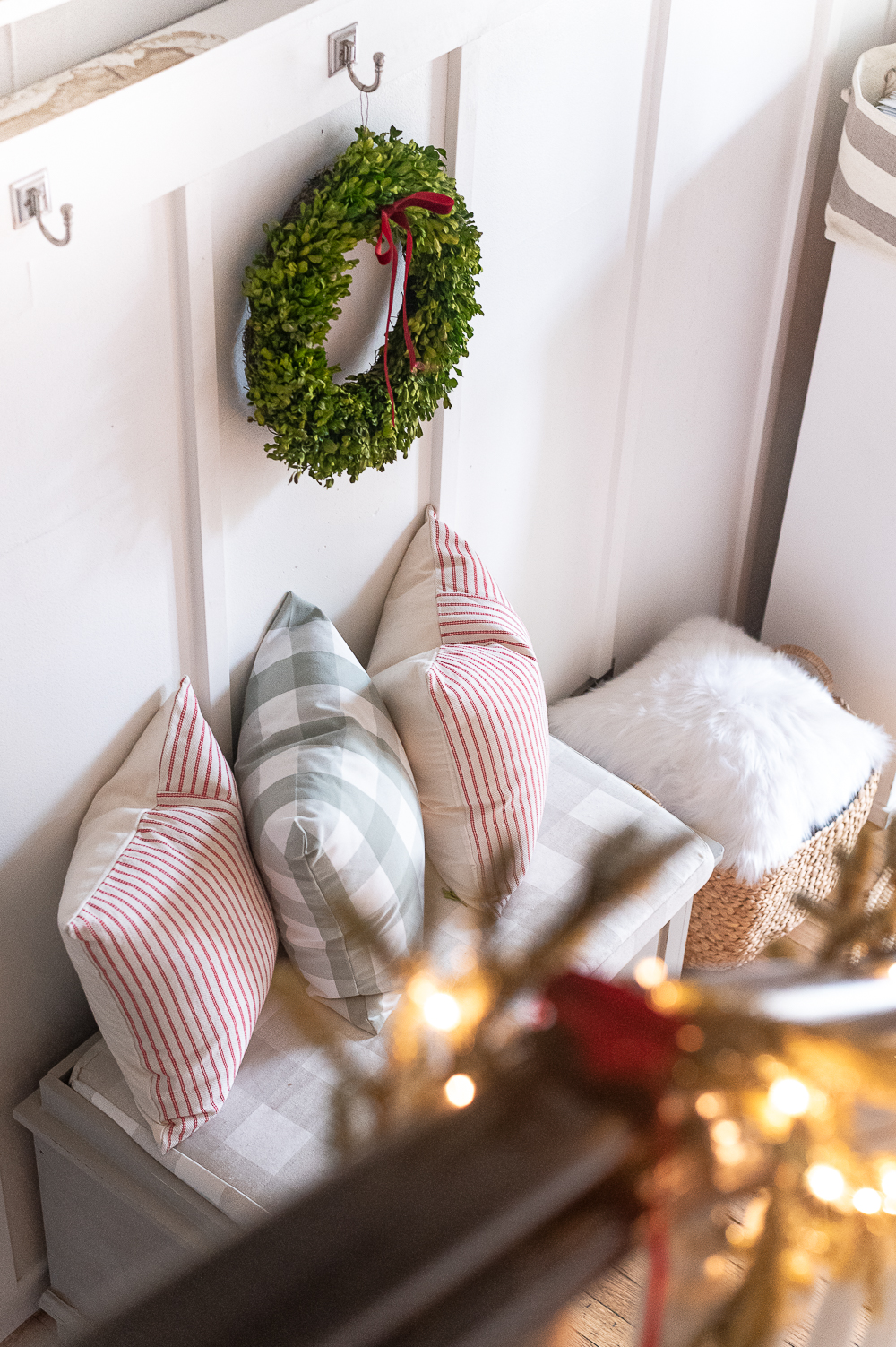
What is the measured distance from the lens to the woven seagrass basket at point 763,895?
5.67 feet

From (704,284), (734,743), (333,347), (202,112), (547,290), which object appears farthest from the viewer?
(704,284)

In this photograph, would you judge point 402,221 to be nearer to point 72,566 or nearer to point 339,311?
point 339,311

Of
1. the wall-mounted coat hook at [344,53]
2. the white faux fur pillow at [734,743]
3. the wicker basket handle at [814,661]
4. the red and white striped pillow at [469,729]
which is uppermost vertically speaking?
the wall-mounted coat hook at [344,53]

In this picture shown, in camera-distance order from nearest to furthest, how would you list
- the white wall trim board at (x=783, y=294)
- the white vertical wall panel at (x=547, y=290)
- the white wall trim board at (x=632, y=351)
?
the white vertical wall panel at (x=547, y=290)
the white wall trim board at (x=632, y=351)
the white wall trim board at (x=783, y=294)

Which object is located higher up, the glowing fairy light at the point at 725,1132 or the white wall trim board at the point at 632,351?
the glowing fairy light at the point at 725,1132

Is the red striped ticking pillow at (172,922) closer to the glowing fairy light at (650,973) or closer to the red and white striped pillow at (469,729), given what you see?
the red and white striped pillow at (469,729)

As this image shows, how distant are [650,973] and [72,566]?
3.32ft

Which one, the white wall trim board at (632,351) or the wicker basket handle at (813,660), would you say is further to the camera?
the wicker basket handle at (813,660)

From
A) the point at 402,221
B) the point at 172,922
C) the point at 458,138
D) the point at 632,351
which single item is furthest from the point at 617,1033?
the point at 632,351

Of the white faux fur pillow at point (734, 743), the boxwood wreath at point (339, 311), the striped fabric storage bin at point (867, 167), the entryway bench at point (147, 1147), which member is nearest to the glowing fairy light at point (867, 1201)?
the entryway bench at point (147, 1147)

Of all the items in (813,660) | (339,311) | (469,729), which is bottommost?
(813,660)

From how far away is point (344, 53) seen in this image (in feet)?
3.88

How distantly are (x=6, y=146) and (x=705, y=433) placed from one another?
4.86ft

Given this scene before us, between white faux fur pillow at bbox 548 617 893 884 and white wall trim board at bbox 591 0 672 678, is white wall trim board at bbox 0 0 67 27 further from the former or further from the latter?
white faux fur pillow at bbox 548 617 893 884
